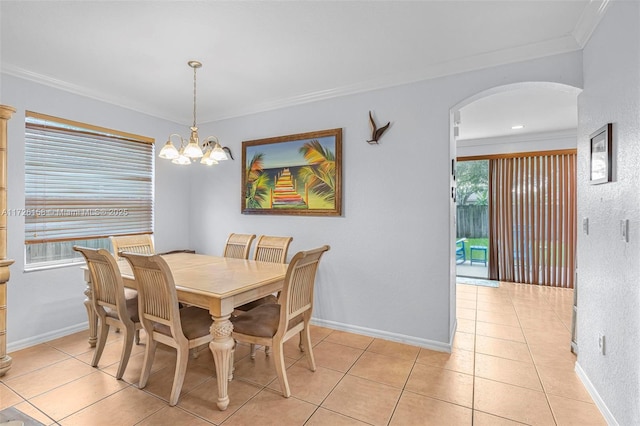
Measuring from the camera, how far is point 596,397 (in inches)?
79.4

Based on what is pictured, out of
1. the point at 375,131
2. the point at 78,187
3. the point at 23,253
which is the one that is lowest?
the point at 23,253

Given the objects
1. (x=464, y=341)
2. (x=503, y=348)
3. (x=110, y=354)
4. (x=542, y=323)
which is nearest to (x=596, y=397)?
(x=503, y=348)

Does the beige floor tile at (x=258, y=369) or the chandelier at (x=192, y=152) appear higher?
the chandelier at (x=192, y=152)

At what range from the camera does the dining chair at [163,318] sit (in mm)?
1968

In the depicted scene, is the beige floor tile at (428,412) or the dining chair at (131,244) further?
the dining chair at (131,244)

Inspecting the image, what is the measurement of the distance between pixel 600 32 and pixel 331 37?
68.4 inches

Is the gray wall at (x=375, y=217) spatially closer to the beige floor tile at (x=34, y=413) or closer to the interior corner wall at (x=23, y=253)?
the interior corner wall at (x=23, y=253)

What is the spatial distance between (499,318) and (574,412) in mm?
1798

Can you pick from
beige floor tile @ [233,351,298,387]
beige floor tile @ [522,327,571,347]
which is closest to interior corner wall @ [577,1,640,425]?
beige floor tile @ [522,327,571,347]

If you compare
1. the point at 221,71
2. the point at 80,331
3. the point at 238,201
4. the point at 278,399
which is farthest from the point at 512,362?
the point at 80,331

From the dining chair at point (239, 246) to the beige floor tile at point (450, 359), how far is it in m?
1.99

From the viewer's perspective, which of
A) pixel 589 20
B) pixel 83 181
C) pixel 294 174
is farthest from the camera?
pixel 294 174

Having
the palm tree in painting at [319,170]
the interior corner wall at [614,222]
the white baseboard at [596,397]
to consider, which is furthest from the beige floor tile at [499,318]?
the palm tree in painting at [319,170]

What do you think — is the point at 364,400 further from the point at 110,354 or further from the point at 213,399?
the point at 110,354
